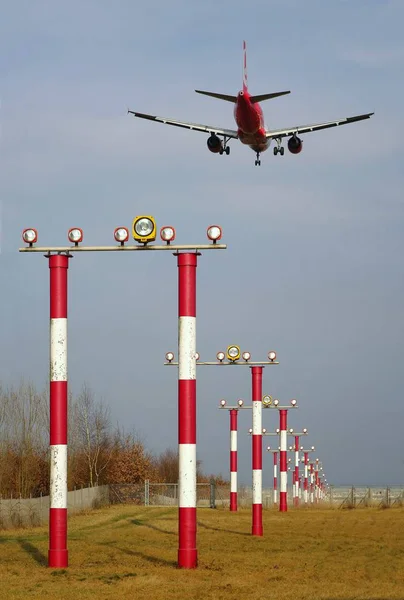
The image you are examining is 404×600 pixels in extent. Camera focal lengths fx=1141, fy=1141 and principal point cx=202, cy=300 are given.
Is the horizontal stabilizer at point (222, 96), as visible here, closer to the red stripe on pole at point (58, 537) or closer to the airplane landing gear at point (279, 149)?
the airplane landing gear at point (279, 149)

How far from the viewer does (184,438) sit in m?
24.2

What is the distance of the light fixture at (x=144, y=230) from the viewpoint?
974 inches

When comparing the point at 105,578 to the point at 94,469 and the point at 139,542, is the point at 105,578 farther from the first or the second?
the point at 94,469

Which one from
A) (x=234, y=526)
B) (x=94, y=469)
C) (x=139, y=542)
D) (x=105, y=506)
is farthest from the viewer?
(x=94, y=469)

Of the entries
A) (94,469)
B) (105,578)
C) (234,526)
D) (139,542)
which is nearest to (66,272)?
(105,578)

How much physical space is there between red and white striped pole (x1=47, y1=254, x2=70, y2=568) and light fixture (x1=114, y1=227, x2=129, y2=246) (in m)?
1.73

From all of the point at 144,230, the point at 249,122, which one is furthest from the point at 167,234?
the point at 249,122

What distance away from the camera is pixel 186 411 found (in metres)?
24.3

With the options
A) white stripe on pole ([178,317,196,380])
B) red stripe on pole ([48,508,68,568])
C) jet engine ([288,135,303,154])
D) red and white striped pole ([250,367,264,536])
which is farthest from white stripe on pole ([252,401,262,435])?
jet engine ([288,135,303,154])

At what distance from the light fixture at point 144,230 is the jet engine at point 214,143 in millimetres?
34061

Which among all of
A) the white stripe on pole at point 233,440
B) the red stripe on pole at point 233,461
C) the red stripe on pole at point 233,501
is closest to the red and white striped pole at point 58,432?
the white stripe on pole at point 233,440

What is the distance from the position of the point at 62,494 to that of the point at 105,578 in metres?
2.66

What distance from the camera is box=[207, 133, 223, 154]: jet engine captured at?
58.4 meters

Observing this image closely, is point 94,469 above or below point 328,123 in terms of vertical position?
below
